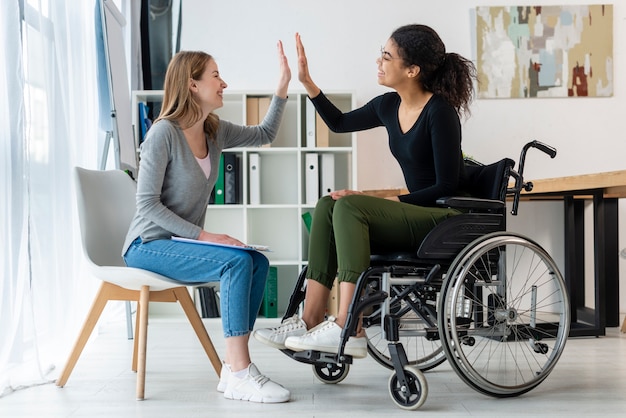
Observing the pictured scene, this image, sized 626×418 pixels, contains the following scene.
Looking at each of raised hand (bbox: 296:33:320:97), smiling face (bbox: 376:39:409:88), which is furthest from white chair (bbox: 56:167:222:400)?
smiling face (bbox: 376:39:409:88)

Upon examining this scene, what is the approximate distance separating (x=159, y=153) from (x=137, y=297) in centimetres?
48

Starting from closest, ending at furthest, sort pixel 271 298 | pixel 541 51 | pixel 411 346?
pixel 411 346
pixel 271 298
pixel 541 51

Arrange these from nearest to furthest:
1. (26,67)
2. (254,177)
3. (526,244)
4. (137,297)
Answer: (526,244)
(137,297)
(26,67)
(254,177)

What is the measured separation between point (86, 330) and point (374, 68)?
264 cm

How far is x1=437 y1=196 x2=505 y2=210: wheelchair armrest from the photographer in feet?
6.56

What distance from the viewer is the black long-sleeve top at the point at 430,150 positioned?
2107mm

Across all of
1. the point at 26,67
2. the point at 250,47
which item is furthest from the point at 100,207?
the point at 250,47

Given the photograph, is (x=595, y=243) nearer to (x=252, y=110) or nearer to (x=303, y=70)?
(x=303, y=70)

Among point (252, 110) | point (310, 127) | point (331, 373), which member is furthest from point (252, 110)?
point (331, 373)

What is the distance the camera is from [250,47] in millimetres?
4312

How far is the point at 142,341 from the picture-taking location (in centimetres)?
209

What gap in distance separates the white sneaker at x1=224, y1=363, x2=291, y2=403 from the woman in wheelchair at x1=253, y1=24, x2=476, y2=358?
0.12 m

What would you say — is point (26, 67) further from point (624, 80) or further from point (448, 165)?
point (624, 80)

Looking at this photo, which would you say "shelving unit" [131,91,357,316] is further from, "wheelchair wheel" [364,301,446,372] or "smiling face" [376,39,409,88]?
"smiling face" [376,39,409,88]
